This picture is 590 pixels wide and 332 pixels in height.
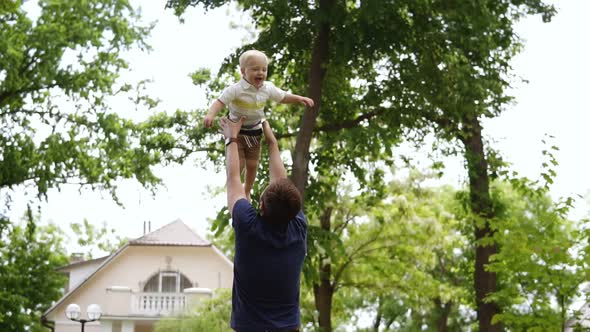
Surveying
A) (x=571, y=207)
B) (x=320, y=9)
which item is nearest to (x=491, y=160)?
(x=571, y=207)

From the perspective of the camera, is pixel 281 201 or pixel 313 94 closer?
pixel 281 201

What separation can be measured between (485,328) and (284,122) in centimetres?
647

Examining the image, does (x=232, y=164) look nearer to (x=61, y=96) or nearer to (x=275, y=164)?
(x=275, y=164)

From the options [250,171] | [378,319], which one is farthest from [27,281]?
[250,171]

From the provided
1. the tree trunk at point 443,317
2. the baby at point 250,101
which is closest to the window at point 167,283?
the tree trunk at point 443,317

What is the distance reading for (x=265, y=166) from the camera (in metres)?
15.3

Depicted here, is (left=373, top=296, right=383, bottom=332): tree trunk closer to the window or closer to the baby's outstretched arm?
the window

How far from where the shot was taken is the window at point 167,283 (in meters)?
34.7

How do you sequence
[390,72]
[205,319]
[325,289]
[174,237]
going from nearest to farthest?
[390,72] < [205,319] < [325,289] < [174,237]

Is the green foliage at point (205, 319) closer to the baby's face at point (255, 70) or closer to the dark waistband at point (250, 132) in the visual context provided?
the dark waistband at point (250, 132)

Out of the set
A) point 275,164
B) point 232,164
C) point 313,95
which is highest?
point 313,95

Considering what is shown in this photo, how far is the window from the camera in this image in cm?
3469

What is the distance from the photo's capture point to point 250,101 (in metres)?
5.76

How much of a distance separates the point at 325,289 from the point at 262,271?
23.3 metres
